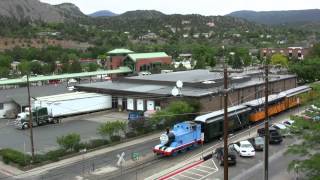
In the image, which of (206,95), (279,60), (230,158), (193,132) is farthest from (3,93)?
(279,60)

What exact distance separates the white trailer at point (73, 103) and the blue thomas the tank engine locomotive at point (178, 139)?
67.0 feet

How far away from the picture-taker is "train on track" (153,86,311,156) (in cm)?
3472

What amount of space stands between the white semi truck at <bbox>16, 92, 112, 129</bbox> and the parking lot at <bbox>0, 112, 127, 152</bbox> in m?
0.79

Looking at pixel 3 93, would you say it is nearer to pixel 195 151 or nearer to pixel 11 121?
pixel 11 121

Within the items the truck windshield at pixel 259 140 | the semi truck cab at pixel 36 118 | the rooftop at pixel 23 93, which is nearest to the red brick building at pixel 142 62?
the rooftop at pixel 23 93

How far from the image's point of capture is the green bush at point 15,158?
33.3 meters

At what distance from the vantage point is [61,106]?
5219cm

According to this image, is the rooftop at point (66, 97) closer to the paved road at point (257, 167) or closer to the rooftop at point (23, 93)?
the rooftop at point (23, 93)

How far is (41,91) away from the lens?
6362 cm

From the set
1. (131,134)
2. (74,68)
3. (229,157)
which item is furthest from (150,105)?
(74,68)

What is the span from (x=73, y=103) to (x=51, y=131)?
26.9 feet

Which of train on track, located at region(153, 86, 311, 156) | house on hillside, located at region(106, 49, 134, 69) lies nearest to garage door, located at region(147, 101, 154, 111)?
train on track, located at region(153, 86, 311, 156)

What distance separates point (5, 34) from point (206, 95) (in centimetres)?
12595

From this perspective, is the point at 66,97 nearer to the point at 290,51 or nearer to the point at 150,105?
the point at 150,105
